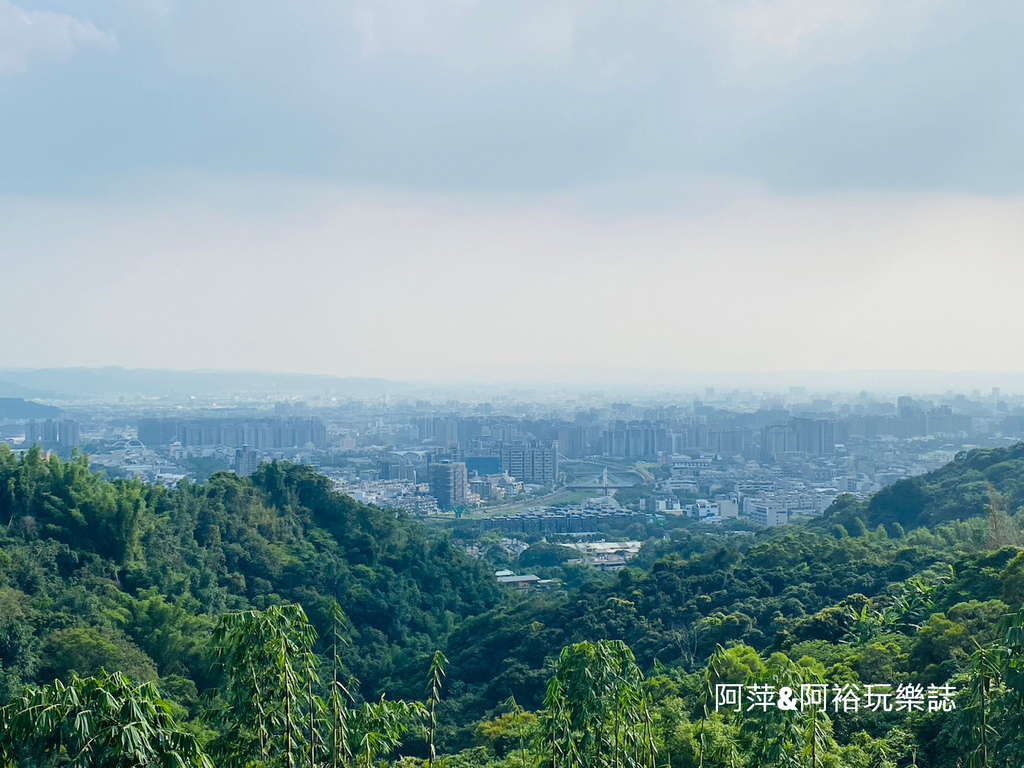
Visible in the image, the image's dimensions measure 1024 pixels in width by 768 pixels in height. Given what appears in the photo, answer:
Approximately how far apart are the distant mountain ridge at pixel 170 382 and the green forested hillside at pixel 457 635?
4177 inches

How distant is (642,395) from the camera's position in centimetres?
13938

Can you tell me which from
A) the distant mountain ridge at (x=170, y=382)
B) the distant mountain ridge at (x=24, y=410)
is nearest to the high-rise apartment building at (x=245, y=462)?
the distant mountain ridge at (x=24, y=410)

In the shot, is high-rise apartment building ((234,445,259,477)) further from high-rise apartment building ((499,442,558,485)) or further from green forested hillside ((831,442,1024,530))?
green forested hillside ((831,442,1024,530))

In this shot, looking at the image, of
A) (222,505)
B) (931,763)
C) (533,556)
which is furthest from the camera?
(533,556)

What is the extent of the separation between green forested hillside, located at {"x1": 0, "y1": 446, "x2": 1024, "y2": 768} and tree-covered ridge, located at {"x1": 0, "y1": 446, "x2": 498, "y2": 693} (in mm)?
40

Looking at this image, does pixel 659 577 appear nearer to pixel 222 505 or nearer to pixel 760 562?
pixel 760 562

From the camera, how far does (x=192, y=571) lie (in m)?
15.6

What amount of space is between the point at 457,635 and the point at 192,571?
4367 millimetres

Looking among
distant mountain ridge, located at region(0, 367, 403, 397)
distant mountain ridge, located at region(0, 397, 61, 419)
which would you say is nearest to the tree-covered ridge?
distant mountain ridge, located at region(0, 397, 61, 419)

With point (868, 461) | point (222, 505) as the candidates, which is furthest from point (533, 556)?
point (868, 461)

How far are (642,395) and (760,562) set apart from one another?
125 m

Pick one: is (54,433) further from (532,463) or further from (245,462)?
(532,463)

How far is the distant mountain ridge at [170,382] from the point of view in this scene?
130 meters

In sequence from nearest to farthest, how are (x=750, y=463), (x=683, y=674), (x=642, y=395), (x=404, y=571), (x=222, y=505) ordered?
(x=683, y=674) → (x=222, y=505) → (x=404, y=571) → (x=750, y=463) → (x=642, y=395)
